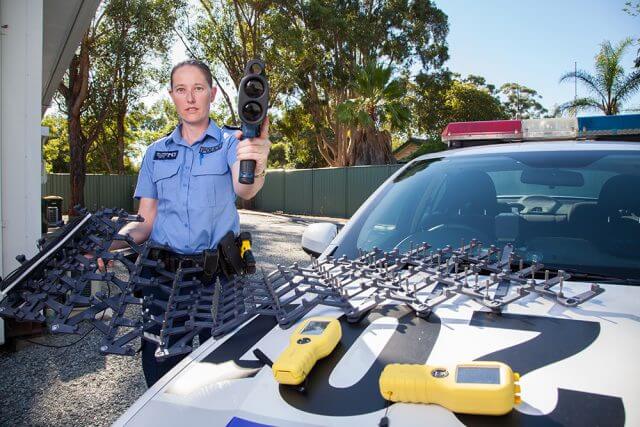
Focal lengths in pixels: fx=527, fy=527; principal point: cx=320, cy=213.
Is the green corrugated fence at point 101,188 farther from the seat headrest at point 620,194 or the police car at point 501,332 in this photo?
the seat headrest at point 620,194

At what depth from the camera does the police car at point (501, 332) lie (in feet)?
3.53

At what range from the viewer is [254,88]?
167 cm

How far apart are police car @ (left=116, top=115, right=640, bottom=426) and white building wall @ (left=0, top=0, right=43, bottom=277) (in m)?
2.74

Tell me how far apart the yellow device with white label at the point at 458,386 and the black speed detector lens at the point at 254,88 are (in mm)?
966

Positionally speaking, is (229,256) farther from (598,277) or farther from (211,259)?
(598,277)

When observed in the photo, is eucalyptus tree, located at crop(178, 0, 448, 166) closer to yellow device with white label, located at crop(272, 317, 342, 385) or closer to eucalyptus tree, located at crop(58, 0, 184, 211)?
eucalyptus tree, located at crop(58, 0, 184, 211)

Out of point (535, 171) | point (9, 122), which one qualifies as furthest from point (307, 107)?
point (535, 171)

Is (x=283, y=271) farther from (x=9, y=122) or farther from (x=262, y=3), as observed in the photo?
(x=262, y=3)

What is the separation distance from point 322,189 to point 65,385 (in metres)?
18.7

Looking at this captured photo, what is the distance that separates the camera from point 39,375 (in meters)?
3.64

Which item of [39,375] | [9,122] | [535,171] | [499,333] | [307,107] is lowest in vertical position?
[39,375]

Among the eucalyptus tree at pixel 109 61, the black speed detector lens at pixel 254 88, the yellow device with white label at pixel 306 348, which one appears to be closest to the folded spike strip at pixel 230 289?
the yellow device with white label at pixel 306 348

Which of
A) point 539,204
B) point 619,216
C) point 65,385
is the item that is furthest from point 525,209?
point 65,385

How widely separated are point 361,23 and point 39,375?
2434 cm
